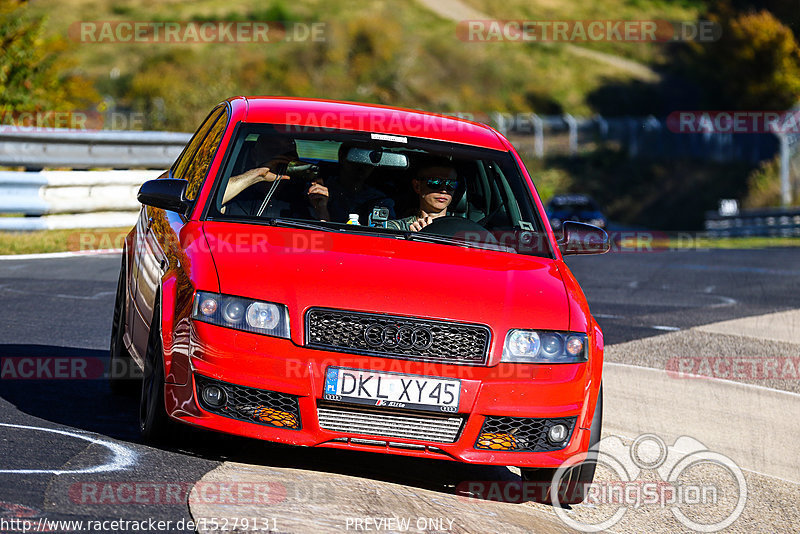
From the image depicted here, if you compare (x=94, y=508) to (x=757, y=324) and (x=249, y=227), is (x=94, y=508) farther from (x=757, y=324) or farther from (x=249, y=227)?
(x=757, y=324)

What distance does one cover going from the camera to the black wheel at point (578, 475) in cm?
588

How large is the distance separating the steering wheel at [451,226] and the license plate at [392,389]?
139 centimetres

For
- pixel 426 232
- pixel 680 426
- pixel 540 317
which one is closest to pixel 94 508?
pixel 540 317

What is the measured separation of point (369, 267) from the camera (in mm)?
5801

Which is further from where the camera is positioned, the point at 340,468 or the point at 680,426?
the point at 680,426

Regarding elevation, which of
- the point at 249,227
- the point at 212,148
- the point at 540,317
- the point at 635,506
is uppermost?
the point at 212,148

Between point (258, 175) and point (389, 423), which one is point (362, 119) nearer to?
point (258, 175)

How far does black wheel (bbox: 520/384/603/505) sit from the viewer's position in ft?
Answer: 19.3

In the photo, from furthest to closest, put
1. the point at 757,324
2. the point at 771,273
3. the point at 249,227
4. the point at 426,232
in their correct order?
1. the point at 771,273
2. the point at 757,324
3. the point at 426,232
4. the point at 249,227

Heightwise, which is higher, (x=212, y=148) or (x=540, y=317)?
(x=212, y=148)

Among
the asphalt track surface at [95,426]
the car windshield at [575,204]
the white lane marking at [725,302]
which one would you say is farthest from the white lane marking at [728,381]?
the car windshield at [575,204]

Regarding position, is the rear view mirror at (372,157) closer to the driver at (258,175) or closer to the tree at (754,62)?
the driver at (258,175)

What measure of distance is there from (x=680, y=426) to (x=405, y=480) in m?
2.66

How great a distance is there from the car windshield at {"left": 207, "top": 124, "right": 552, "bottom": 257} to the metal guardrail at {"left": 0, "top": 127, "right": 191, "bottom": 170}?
8.99m
